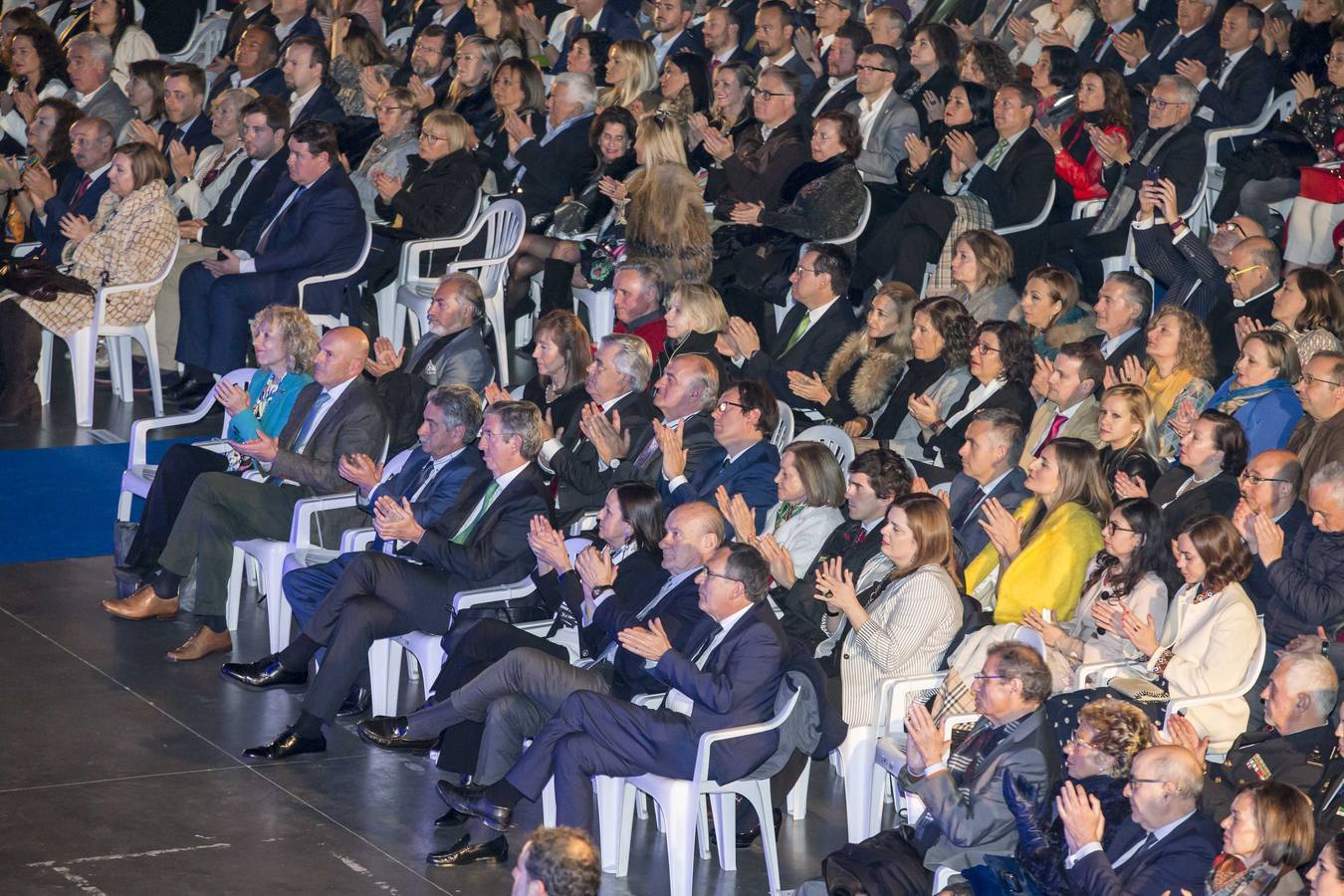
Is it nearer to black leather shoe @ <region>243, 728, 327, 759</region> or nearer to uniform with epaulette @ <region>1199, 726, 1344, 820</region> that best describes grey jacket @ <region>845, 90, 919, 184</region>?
black leather shoe @ <region>243, 728, 327, 759</region>

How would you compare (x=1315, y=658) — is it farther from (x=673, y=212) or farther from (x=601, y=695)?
(x=673, y=212)

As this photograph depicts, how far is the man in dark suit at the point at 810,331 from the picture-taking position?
25.6ft

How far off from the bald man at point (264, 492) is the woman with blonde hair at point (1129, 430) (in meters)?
2.59

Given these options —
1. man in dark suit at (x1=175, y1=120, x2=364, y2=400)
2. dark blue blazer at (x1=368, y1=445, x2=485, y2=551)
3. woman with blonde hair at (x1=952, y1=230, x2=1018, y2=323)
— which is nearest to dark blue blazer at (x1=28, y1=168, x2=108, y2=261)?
man in dark suit at (x1=175, y1=120, x2=364, y2=400)

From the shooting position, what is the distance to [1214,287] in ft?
24.6

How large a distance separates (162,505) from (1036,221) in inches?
147

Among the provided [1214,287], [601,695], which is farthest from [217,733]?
[1214,287]

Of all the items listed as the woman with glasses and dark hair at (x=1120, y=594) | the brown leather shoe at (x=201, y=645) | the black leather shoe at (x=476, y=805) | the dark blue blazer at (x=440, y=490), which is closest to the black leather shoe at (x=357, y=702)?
the dark blue blazer at (x=440, y=490)

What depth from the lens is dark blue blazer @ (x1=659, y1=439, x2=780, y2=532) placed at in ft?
21.8

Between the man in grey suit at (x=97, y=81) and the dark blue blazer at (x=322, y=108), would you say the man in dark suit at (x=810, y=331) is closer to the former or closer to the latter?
the dark blue blazer at (x=322, y=108)

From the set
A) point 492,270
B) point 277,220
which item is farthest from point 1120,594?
point 277,220

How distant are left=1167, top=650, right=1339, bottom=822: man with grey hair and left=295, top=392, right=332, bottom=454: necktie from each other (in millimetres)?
3472

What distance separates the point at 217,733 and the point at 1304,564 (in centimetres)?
332

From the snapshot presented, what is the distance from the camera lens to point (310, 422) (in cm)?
731
